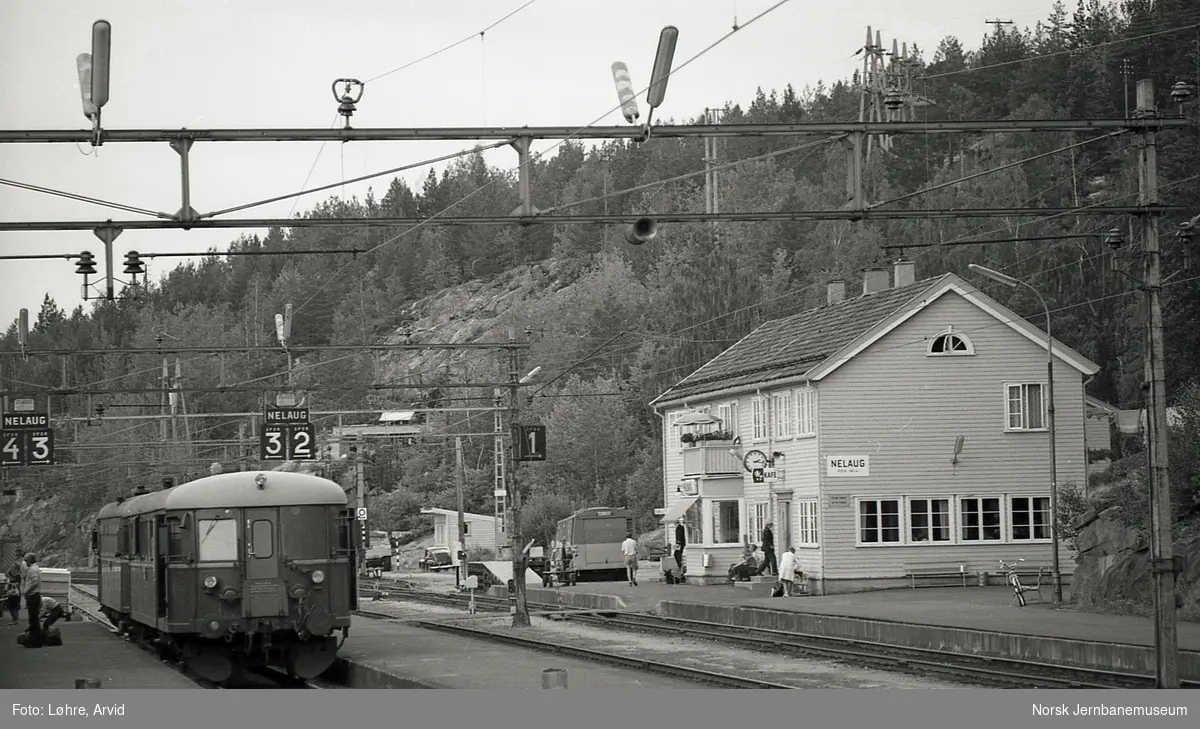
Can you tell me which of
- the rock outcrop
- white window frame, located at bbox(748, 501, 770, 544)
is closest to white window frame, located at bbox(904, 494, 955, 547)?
white window frame, located at bbox(748, 501, 770, 544)

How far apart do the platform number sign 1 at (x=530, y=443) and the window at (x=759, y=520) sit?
1249cm

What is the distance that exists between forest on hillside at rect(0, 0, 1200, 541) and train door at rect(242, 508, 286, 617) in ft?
25.2

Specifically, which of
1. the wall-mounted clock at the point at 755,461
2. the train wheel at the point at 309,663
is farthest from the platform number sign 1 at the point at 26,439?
the wall-mounted clock at the point at 755,461

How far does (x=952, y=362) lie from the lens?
4312cm

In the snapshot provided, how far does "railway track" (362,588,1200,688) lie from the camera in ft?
65.8

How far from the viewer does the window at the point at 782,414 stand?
44.9 meters

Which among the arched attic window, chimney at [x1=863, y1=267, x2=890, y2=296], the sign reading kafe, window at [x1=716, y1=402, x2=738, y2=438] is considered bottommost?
the sign reading kafe

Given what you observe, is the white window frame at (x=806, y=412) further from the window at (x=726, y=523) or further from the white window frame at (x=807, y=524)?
the window at (x=726, y=523)

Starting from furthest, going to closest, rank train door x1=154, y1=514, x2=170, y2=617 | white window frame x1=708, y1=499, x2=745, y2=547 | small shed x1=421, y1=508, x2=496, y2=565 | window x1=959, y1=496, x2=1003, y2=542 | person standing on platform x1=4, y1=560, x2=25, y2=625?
small shed x1=421, y1=508, x2=496, y2=565
white window frame x1=708, y1=499, x2=745, y2=547
window x1=959, y1=496, x2=1003, y2=542
person standing on platform x1=4, y1=560, x2=25, y2=625
train door x1=154, y1=514, x2=170, y2=617

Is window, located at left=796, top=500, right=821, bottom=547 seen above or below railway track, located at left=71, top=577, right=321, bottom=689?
above

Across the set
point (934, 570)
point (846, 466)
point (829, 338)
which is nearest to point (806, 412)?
point (846, 466)

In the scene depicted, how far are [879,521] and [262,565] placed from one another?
23.0 m

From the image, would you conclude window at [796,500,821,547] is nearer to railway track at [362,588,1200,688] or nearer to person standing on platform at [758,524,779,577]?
person standing on platform at [758,524,779,577]

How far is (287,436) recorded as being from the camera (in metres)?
41.8
